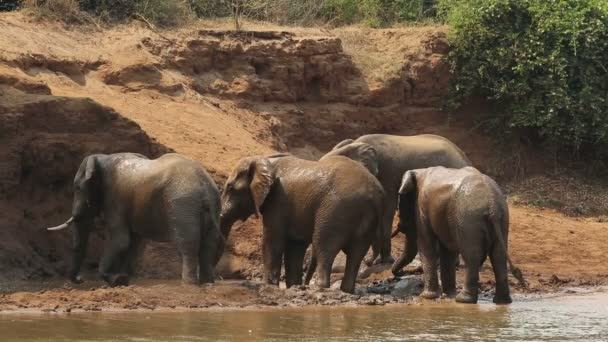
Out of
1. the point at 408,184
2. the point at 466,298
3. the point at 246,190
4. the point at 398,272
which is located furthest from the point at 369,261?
the point at 466,298

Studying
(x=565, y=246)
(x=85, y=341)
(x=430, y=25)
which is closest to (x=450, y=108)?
(x=430, y=25)

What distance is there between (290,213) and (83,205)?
2.36m

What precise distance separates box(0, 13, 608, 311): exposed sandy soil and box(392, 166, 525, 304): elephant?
32.1 inches

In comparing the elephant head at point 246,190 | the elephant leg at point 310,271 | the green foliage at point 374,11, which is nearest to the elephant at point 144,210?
the elephant head at point 246,190

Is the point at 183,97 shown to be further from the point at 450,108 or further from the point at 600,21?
the point at 600,21

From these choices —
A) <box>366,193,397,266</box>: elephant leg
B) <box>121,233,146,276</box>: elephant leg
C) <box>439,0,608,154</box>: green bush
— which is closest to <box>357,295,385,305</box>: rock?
<box>366,193,397,266</box>: elephant leg

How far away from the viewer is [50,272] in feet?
54.9

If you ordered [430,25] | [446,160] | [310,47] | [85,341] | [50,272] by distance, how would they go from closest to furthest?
1. [85,341]
2. [50,272]
3. [446,160]
4. [310,47]
5. [430,25]

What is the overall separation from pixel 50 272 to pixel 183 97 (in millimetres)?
5865

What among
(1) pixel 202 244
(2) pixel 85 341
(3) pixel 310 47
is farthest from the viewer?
(3) pixel 310 47

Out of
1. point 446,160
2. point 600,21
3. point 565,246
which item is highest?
point 600,21

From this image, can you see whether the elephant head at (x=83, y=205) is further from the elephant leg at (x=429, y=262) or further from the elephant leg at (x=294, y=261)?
the elephant leg at (x=429, y=262)

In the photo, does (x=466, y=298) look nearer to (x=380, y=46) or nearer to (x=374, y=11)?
(x=380, y=46)

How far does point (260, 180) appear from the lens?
53.3 ft
